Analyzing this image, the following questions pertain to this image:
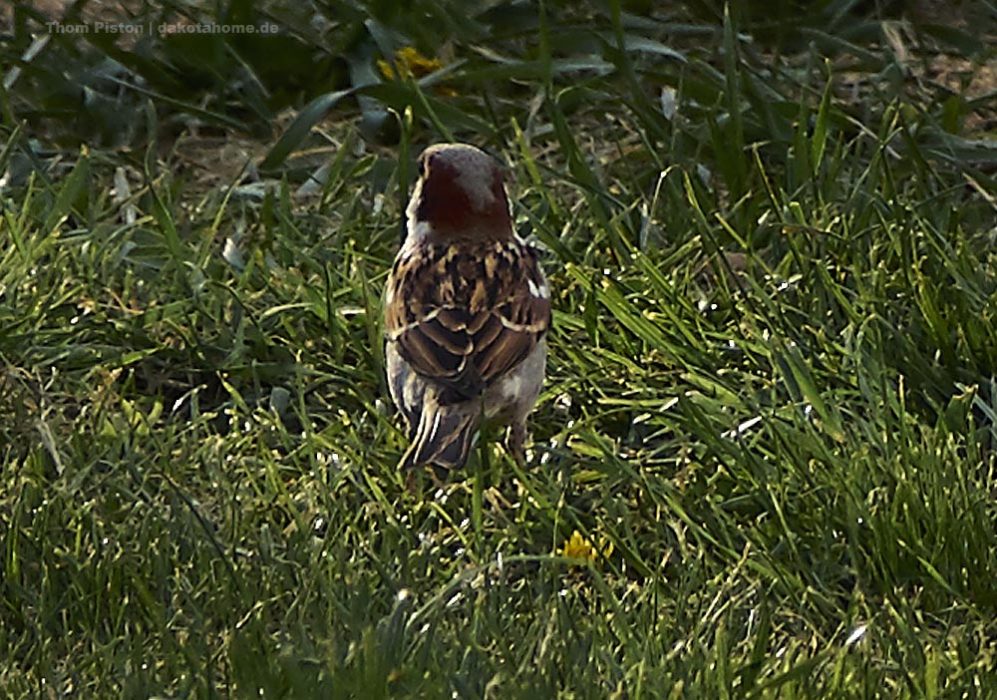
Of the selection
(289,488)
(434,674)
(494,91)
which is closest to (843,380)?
(289,488)

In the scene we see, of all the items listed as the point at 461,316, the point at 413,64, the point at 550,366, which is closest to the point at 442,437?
the point at 461,316

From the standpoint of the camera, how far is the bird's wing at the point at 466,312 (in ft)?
16.1

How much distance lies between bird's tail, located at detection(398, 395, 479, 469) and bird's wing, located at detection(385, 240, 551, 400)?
5 centimetres

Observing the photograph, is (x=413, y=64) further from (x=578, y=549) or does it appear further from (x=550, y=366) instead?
(x=578, y=549)

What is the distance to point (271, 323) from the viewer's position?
5.55 meters

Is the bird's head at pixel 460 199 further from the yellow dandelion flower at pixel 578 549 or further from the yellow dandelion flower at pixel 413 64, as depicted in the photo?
the yellow dandelion flower at pixel 413 64

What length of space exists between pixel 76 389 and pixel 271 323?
21.0 inches

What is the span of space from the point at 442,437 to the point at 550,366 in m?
0.67

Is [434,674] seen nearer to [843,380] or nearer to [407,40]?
[843,380]

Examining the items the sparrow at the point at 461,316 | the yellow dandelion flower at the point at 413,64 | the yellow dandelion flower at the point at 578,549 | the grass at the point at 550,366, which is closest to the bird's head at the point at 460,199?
the sparrow at the point at 461,316

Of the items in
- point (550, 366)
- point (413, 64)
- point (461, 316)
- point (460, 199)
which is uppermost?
point (460, 199)

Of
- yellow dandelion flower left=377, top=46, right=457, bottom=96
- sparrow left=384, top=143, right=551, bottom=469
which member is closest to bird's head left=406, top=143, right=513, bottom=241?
sparrow left=384, top=143, right=551, bottom=469

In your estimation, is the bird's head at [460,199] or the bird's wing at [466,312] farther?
the bird's head at [460,199]

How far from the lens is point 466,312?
5.01 m
